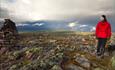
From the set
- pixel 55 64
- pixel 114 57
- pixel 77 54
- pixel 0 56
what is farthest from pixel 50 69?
pixel 0 56

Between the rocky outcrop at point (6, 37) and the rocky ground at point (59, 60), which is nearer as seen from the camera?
the rocky ground at point (59, 60)

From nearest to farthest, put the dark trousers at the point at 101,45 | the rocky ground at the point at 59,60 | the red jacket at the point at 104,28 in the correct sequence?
the rocky ground at the point at 59,60 → the red jacket at the point at 104,28 → the dark trousers at the point at 101,45

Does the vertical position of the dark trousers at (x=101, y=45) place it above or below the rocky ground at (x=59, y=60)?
above

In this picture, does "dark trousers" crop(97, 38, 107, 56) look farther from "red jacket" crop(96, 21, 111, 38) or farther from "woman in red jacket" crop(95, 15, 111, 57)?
"red jacket" crop(96, 21, 111, 38)

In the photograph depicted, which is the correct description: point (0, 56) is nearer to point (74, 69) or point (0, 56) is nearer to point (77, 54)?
point (77, 54)

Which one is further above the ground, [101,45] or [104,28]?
[104,28]

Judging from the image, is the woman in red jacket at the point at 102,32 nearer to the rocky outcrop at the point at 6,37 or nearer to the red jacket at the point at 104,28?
the red jacket at the point at 104,28

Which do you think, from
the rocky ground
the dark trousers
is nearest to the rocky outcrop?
the rocky ground

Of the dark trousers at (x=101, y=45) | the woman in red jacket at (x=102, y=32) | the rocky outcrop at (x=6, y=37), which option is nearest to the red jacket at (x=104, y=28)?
the woman in red jacket at (x=102, y=32)

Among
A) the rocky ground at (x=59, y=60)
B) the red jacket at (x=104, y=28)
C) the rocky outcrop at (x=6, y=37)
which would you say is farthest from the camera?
the rocky outcrop at (x=6, y=37)

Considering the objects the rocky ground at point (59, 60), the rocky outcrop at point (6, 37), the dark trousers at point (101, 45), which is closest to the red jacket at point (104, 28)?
the dark trousers at point (101, 45)

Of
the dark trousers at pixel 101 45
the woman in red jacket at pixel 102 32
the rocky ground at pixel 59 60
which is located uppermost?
the woman in red jacket at pixel 102 32

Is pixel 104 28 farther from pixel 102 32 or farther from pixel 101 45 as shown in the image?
pixel 101 45

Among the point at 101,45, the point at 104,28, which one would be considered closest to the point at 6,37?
the point at 101,45
